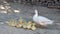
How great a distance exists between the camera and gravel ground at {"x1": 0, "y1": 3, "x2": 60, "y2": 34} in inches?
185

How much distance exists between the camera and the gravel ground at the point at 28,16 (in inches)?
185

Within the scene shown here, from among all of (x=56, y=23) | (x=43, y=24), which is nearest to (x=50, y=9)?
(x=56, y=23)

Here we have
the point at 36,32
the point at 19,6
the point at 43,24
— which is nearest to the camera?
the point at 36,32

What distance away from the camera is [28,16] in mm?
6410

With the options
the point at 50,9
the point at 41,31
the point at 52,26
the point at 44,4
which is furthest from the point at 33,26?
the point at 44,4

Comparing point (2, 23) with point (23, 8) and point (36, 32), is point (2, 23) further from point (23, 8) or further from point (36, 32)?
point (23, 8)

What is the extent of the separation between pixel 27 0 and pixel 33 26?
3660 mm

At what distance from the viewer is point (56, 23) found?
5594mm

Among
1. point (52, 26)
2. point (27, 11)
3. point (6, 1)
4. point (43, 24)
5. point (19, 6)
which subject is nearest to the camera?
point (43, 24)

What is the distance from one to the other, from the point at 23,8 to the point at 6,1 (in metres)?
1.16

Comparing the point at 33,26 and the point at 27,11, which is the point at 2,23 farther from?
the point at 27,11

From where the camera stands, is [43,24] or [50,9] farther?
[50,9]

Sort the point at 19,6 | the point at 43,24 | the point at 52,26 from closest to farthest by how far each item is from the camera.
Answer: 1. the point at 43,24
2. the point at 52,26
3. the point at 19,6

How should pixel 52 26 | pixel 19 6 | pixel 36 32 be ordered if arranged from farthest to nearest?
pixel 19 6 < pixel 52 26 < pixel 36 32
